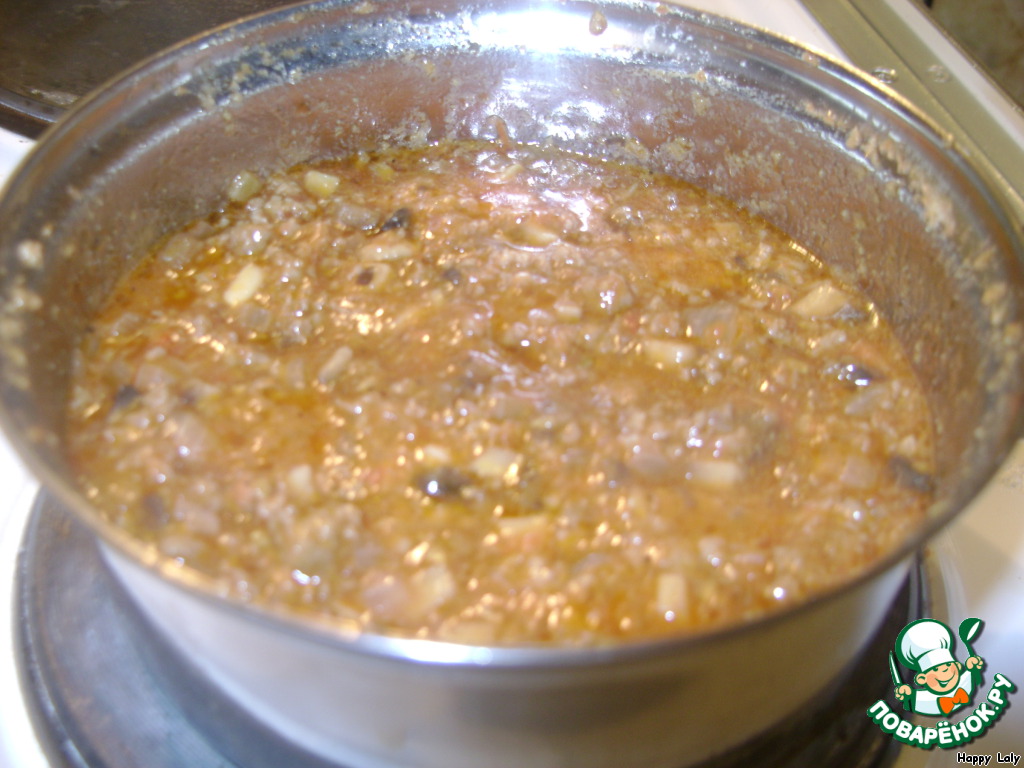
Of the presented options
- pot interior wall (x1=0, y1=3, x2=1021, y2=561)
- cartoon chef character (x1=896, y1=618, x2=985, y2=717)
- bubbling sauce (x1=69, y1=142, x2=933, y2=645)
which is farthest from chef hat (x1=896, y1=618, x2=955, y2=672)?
pot interior wall (x1=0, y1=3, x2=1021, y2=561)

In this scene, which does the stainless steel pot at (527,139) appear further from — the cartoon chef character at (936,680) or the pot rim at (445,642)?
the cartoon chef character at (936,680)

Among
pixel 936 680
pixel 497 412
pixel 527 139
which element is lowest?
pixel 936 680

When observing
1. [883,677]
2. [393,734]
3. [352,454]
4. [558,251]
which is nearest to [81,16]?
[558,251]

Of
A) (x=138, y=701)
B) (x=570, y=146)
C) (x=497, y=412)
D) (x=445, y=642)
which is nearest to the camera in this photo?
(x=445, y=642)

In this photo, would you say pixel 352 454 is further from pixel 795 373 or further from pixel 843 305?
pixel 843 305

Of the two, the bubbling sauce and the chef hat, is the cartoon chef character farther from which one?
the bubbling sauce

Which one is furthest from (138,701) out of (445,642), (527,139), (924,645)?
(527,139)

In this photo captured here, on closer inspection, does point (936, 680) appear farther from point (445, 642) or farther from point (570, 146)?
point (570, 146)
